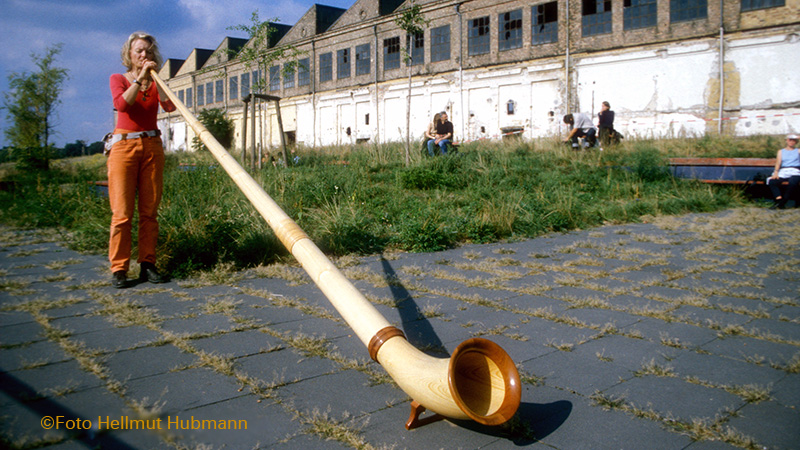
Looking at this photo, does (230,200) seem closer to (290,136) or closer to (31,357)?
(31,357)

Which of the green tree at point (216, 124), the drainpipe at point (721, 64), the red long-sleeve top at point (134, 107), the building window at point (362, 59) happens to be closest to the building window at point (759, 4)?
the drainpipe at point (721, 64)

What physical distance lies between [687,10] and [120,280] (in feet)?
73.3

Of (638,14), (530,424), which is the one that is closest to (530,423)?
(530,424)

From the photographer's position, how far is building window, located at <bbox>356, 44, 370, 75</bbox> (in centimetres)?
3012

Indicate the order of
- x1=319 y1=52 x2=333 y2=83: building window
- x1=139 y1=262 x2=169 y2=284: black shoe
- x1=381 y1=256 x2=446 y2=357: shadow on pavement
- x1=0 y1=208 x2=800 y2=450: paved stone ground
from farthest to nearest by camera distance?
x1=319 y1=52 x2=333 y2=83: building window < x1=139 y1=262 x2=169 y2=284: black shoe < x1=381 y1=256 x2=446 y2=357: shadow on pavement < x1=0 y1=208 x2=800 y2=450: paved stone ground

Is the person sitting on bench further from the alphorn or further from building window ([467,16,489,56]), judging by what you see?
building window ([467,16,489,56])

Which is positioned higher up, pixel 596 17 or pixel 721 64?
pixel 596 17

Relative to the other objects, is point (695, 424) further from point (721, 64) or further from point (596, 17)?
point (596, 17)

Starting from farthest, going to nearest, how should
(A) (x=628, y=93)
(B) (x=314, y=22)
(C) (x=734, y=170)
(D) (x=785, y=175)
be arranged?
(B) (x=314, y=22) < (A) (x=628, y=93) < (C) (x=734, y=170) < (D) (x=785, y=175)

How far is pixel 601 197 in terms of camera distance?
8.68 meters

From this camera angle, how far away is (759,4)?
1861 cm

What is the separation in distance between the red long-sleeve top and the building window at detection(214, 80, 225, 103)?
3878 centimetres

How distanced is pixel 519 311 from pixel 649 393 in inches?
45.8

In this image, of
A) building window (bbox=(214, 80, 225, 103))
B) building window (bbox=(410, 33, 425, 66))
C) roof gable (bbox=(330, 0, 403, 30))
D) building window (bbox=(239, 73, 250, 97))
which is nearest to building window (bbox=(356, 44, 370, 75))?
roof gable (bbox=(330, 0, 403, 30))
